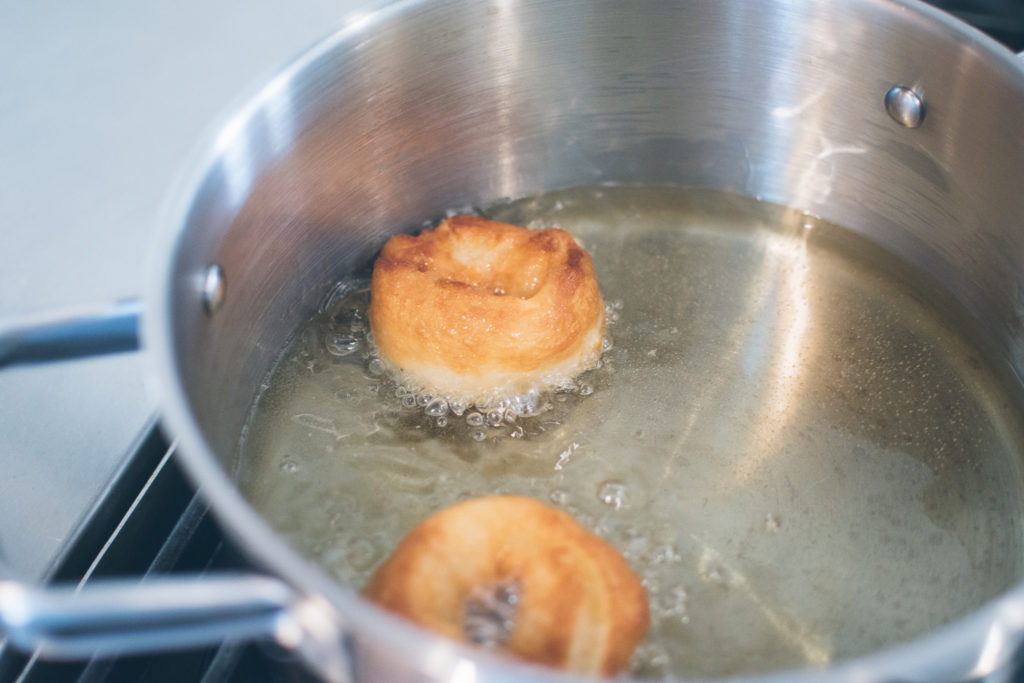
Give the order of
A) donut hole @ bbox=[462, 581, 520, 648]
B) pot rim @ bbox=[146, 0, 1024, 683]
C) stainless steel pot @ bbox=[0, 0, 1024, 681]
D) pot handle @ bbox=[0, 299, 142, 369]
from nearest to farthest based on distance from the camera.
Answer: pot rim @ bbox=[146, 0, 1024, 683] → pot handle @ bbox=[0, 299, 142, 369] → donut hole @ bbox=[462, 581, 520, 648] → stainless steel pot @ bbox=[0, 0, 1024, 681]

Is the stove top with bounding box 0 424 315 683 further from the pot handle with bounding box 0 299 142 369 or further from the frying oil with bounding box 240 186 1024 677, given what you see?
the pot handle with bounding box 0 299 142 369

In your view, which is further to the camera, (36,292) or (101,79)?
(101,79)

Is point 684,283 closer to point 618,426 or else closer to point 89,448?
point 618,426

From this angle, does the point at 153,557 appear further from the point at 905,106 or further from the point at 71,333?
the point at 905,106

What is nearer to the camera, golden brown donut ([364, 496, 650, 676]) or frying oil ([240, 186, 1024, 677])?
golden brown donut ([364, 496, 650, 676])

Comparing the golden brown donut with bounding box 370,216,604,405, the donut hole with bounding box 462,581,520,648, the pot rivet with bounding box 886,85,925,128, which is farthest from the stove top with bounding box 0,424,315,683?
the pot rivet with bounding box 886,85,925,128

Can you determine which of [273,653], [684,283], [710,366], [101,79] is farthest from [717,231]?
[101,79]

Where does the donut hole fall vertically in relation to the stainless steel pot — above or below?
below

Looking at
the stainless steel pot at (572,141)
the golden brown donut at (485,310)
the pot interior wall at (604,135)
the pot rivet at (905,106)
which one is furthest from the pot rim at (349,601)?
the pot rivet at (905,106)
